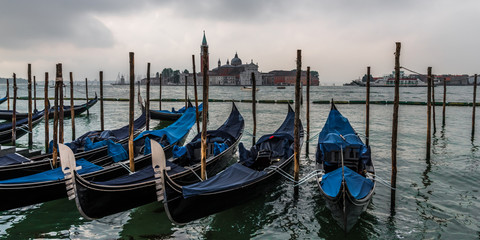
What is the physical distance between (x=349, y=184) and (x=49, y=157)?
5.77 meters

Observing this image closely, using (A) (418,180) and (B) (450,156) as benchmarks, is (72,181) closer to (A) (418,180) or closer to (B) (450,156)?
(A) (418,180)

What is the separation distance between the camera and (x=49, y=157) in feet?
22.9

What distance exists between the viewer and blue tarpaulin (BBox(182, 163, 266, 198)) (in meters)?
4.48

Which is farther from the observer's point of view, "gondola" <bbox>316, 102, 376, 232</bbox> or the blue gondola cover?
the blue gondola cover

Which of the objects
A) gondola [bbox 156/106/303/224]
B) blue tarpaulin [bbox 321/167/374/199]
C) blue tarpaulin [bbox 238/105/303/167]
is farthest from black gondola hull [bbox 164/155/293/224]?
blue tarpaulin [bbox 238/105/303/167]

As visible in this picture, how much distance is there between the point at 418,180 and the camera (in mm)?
7188

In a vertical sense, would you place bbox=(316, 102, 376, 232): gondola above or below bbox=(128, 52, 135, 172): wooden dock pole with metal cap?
below

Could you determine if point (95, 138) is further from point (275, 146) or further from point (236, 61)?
point (236, 61)

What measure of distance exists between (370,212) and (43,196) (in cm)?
501

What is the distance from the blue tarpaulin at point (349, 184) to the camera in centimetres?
469

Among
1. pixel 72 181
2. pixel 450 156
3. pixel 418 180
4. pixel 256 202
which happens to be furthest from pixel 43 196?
pixel 450 156

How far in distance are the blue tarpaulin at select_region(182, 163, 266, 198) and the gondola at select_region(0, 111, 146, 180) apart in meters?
3.19

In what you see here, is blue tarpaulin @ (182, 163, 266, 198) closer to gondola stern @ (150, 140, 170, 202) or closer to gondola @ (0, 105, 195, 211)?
gondola stern @ (150, 140, 170, 202)

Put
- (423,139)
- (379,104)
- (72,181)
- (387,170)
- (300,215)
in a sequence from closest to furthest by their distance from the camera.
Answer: (72,181) → (300,215) → (387,170) → (423,139) → (379,104)
